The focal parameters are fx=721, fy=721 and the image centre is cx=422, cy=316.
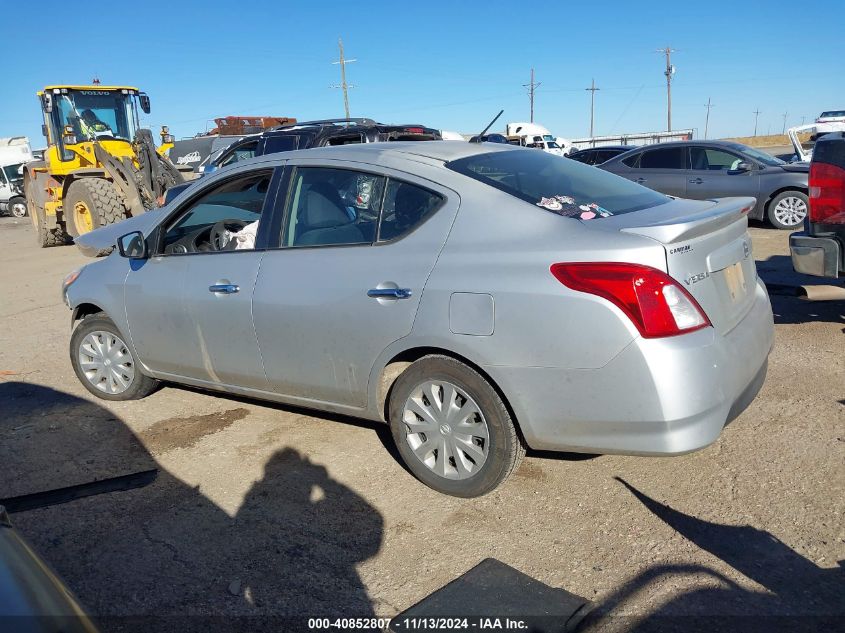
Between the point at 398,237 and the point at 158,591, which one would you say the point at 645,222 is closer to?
the point at 398,237

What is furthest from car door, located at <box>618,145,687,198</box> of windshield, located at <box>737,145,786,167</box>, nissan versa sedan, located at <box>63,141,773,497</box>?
nissan versa sedan, located at <box>63,141,773,497</box>

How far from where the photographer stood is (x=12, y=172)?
103 ft

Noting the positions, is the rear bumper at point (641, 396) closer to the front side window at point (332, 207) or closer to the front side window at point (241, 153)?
the front side window at point (332, 207)

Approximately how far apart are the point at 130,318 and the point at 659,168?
10539 mm

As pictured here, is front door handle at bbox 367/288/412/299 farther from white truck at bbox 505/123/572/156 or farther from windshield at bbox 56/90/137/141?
white truck at bbox 505/123/572/156

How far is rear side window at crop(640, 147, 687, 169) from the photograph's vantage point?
12672 millimetres

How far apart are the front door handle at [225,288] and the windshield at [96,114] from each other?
42.6 feet

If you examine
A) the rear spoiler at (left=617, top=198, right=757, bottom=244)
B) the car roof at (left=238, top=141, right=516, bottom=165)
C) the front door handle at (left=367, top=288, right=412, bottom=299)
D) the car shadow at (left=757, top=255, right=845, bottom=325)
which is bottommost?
the car shadow at (left=757, top=255, right=845, bottom=325)

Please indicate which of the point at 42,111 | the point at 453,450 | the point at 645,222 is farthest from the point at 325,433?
the point at 42,111

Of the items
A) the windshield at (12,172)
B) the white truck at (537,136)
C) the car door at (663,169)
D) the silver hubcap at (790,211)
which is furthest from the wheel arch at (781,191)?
the windshield at (12,172)

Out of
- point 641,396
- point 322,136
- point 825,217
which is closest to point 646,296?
point 641,396

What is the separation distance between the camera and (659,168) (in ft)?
42.3

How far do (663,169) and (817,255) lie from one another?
7.90 meters

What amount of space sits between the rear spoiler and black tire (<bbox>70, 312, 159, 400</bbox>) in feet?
11.4
